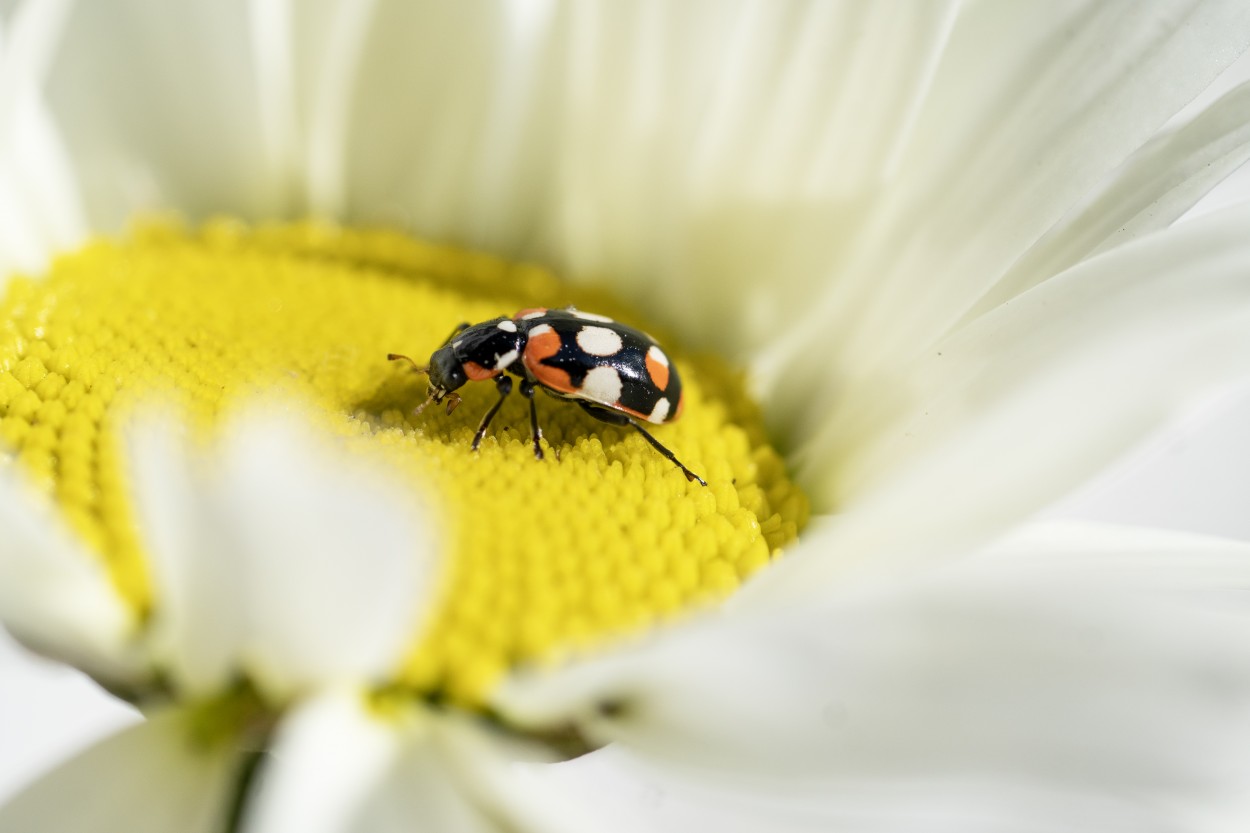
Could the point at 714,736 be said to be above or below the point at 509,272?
below

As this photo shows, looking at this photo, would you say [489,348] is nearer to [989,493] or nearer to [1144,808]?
[989,493]

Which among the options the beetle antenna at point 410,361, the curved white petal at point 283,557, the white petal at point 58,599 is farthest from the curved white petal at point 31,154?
the curved white petal at point 283,557

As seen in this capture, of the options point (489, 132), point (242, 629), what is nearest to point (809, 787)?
point (242, 629)

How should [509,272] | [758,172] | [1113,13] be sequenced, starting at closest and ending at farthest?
[1113,13], [758,172], [509,272]

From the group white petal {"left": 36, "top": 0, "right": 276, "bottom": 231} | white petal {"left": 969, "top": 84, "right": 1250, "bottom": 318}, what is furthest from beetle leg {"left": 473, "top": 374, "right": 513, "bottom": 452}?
white petal {"left": 36, "top": 0, "right": 276, "bottom": 231}

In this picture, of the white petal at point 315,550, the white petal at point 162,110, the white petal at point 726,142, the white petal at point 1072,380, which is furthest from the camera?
the white petal at point 162,110

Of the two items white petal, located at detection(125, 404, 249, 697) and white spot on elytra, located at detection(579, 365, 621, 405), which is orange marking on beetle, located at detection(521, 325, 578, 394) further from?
white petal, located at detection(125, 404, 249, 697)

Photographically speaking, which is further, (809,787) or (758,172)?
(758,172)

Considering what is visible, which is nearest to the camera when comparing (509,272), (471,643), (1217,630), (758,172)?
(1217,630)

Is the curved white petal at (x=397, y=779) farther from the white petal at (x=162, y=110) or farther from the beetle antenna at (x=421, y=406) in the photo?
the white petal at (x=162, y=110)
